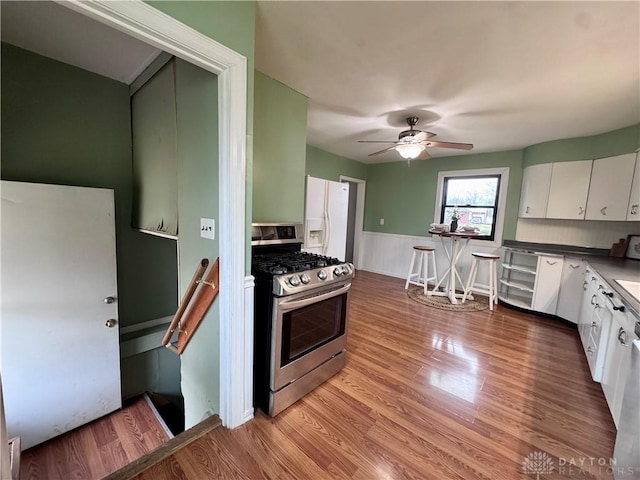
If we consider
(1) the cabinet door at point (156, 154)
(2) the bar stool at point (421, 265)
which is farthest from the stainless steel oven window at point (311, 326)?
(2) the bar stool at point (421, 265)

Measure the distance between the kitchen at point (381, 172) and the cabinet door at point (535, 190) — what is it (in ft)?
0.44

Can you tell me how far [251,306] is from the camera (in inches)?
61.3

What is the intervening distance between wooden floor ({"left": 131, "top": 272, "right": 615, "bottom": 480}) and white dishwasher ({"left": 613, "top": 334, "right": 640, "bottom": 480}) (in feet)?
0.86

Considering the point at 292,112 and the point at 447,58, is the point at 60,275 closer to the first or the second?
the point at 292,112

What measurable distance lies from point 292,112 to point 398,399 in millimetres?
2554

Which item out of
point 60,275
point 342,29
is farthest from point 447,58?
point 60,275

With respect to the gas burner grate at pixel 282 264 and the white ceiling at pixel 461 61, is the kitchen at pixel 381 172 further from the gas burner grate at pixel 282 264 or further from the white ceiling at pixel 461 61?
the gas burner grate at pixel 282 264

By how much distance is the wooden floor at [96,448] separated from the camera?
171 centimetres

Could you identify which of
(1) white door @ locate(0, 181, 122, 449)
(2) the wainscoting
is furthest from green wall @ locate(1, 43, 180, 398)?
(2) the wainscoting

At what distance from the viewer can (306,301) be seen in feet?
5.64

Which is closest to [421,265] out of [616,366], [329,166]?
[329,166]

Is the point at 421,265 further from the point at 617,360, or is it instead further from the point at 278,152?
the point at 278,152

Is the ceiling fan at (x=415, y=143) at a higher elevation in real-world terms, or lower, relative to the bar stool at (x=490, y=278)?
higher

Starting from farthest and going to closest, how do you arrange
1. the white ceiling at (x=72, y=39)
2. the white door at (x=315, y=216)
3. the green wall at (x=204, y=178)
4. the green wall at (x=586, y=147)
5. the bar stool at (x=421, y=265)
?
1. the bar stool at (x=421, y=265)
2. the white door at (x=315, y=216)
3. the green wall at (x=586, y=147)
4. the white ceiling at (x=72, y=39)
5. the green wall at (x=204, y=178)
